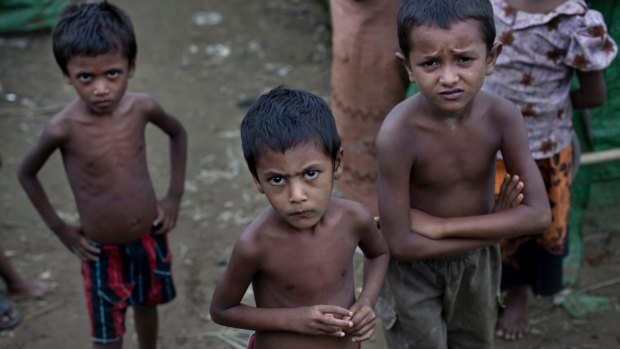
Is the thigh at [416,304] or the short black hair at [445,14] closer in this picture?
the short black hair at [445,14]

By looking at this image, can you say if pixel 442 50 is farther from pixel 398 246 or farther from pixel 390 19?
pixel 390 19

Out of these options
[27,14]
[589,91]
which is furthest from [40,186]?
[27,14]

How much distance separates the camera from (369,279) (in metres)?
2.41

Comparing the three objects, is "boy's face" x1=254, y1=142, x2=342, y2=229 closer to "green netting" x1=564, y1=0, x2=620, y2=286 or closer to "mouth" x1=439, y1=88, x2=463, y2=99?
"mouth" x1=439, y1=88, x2=463, y2=99

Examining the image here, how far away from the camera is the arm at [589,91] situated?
303cm

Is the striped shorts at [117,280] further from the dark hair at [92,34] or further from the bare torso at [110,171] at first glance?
the dark hair at [92,34]

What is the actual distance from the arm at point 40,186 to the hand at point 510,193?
1.54 meters

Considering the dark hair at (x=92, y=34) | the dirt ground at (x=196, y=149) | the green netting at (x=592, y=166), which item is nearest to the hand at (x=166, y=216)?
the dark hair at (x=92, y=34)

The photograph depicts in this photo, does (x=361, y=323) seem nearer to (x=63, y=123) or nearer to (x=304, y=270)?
(x=304, y=270)

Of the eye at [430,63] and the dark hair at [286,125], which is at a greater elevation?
the eye at [430,63]

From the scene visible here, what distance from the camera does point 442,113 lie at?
2465 millimetres

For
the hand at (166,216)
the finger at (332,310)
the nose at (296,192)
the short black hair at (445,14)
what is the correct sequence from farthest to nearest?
1. the hand at (166,216)
2. the short black hair at (445,14)
3. the finger at (332,310)
4. the nose at (296,192)

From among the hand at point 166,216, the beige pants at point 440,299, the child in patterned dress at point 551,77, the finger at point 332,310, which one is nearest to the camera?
the finger at point 332,310

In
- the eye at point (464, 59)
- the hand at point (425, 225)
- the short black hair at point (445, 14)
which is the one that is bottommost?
the hand at point (425, 225)
